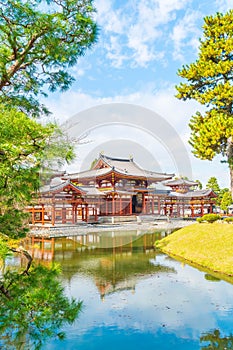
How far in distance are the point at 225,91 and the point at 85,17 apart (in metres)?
13.9

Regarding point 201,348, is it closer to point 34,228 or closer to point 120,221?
point 34,228

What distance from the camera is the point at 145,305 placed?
280 inches

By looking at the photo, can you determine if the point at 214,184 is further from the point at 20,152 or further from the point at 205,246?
the point at 20,152

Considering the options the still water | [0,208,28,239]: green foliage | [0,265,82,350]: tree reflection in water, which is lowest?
the still water

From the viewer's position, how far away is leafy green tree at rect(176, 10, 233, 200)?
1495 cm

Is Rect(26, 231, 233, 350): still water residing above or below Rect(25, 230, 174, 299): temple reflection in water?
above

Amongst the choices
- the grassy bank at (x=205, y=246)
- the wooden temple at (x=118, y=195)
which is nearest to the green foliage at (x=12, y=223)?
the grassy bank at (x=205, y=246)

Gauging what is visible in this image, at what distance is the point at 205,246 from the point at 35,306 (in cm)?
1173

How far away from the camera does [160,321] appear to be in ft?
20.2

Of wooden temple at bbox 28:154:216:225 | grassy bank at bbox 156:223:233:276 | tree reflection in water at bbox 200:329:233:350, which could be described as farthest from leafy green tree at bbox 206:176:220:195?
tree reflection in water at bbox 200:329:233:350

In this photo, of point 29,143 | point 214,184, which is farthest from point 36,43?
point 214,184

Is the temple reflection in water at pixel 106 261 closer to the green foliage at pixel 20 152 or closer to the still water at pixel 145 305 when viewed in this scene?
the still water at pixel 145 305

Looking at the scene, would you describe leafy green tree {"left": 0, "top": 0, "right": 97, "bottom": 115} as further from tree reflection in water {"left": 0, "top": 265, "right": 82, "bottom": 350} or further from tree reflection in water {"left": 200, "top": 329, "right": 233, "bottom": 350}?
tree reflection in water {"left": 200, "top": 329, "right": 233, "bottom": 350}

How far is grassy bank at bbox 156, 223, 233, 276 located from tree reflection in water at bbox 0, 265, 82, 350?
8552mm
